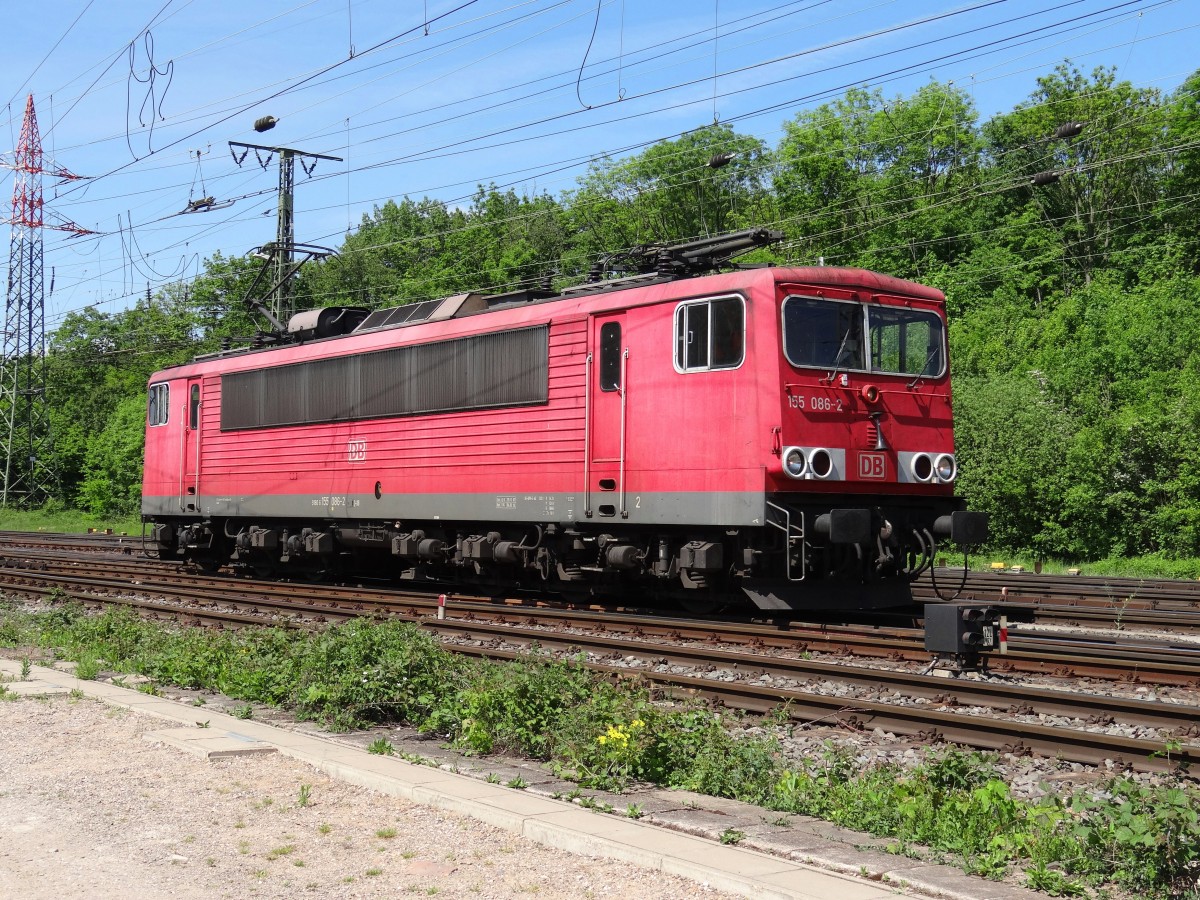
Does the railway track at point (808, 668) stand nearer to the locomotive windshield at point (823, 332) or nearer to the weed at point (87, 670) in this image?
the locomotive windshield at point (823, 332)

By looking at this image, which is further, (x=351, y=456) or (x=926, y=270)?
(x=926, y=270)

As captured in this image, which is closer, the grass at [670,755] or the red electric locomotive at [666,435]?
the grass at [670,755]

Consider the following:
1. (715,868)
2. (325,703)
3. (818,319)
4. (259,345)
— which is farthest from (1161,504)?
(715,868)

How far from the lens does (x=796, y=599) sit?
13.8 m

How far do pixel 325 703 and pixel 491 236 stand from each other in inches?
2292

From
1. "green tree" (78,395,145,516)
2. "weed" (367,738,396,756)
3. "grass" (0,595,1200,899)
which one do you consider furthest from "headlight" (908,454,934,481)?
"green tree" (78,395,145,516)

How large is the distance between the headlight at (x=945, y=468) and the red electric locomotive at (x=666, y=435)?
0.04 meters

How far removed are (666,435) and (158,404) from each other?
49.3ft

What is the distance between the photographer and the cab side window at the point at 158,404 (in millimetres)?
25391

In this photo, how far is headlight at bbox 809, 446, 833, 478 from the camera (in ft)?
44.2

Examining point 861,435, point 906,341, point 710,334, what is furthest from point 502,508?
point 906,341

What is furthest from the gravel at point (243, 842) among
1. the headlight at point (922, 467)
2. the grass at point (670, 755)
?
the headlight at point (922, 467)

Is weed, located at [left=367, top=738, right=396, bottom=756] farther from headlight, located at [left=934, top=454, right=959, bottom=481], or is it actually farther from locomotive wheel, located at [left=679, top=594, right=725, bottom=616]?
headlight, located at [left=934, top=454, right=959, bottom=481]

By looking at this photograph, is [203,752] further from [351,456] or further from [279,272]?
[279,272]
